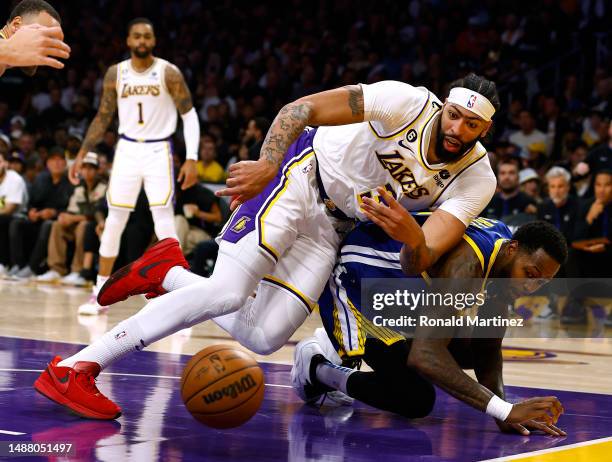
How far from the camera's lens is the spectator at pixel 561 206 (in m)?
10.1

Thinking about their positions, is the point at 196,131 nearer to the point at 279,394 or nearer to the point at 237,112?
the point at 279,394

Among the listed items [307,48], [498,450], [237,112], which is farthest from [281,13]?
[498,450]

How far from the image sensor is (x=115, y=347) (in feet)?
15.6

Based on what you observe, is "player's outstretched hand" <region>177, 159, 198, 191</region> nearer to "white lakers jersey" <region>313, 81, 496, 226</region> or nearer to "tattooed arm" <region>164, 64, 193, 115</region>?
"tattooed arm" <region>164, 64, 193, 115</region>

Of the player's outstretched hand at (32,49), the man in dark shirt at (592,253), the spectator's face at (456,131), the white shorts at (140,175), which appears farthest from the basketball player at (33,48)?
the man in dark shirt at (592,253)

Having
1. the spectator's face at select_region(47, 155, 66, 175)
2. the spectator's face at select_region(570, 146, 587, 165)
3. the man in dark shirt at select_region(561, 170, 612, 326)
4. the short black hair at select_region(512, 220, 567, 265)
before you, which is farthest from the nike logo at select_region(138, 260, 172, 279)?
the spectator's face at select_region(47, 155, 66, 175)

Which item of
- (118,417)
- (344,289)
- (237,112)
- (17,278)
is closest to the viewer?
(118,417)

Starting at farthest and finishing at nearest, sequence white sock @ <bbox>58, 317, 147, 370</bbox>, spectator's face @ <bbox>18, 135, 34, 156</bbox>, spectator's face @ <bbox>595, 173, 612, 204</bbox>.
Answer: spectator's face @ <bbox>18, 135, 34, 156</bbox>, spectator's face @ <bbox>595, 173, 612, 204</bbox>, white sock @ <bbox>58, 317, 147, 370</bbox>

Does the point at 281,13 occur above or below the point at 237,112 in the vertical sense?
above

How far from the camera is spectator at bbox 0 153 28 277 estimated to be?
13.4 metres

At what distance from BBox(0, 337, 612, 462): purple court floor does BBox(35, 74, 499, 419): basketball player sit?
9.2 inches

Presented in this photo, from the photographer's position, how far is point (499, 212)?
10562 millimetres

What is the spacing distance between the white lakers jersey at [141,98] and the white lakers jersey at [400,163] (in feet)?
13.9

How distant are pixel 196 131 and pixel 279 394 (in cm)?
425
